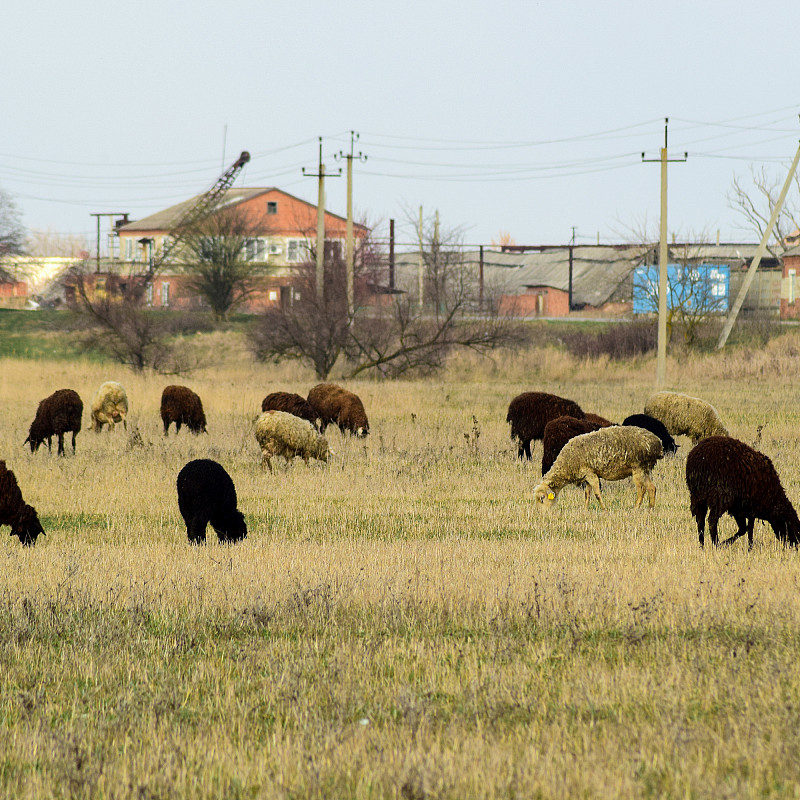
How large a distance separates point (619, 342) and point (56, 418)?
30.8 metres

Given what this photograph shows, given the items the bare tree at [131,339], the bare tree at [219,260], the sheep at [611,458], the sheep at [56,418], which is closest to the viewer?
the sheep at [611,458]

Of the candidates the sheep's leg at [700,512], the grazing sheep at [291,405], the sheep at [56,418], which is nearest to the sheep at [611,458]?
the sheep's leg at [700,512]

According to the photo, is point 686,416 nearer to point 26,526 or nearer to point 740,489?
point 740,489

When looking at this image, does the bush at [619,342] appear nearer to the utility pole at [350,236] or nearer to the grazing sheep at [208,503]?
the utility pole at [350,236]

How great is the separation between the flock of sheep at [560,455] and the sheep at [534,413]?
2 cm

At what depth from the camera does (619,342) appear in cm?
4572

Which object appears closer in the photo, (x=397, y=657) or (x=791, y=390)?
(x=397, y=657)

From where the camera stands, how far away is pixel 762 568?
30.6ft

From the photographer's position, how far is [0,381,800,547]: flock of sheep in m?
10.4

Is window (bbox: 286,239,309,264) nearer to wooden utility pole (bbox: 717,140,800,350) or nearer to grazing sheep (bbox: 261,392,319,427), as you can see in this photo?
wooden utility pole (bbox: 717,140,800,350)

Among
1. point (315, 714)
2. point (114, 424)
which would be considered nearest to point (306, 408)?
point (114, 424)

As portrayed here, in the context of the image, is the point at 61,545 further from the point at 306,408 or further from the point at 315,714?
the point at 306,408

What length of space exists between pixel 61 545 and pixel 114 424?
11.9m

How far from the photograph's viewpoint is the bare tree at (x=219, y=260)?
6178 centimetres
